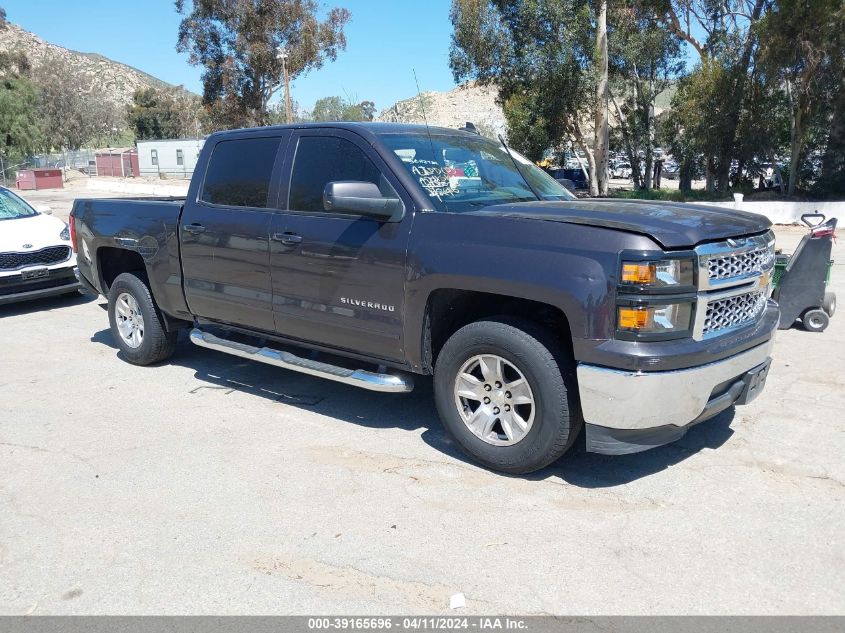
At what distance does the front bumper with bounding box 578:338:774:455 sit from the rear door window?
9.29ft

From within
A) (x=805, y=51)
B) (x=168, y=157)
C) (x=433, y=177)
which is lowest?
(x=433, y=177)

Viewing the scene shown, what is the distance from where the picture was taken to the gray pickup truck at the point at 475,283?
3.73 metres

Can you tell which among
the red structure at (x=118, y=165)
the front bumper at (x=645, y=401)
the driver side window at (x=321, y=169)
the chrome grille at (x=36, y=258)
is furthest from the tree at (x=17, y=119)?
the front bumper at (x=645, y=401)

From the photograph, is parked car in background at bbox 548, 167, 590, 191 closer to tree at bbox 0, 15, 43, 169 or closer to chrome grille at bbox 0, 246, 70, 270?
chrome grille at bbox 0, 246, 70, 270

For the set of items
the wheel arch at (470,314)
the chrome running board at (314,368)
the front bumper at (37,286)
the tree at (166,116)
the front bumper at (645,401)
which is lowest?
the front bumper at (37,286)

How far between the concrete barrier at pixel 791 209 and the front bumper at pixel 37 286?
1636 centimetres

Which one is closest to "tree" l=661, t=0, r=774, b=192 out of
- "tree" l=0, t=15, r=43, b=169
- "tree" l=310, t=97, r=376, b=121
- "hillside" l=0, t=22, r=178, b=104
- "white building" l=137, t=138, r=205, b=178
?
"tree" l=310, t=97, r=376, b=121

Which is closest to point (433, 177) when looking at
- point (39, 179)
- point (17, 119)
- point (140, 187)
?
point (140, 187)

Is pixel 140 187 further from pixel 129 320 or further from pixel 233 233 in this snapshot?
pixel 233 233

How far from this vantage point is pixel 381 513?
3.95m

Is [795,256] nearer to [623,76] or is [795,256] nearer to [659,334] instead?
[659,334]

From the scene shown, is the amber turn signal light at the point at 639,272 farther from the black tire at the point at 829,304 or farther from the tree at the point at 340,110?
the black tire at the point at 829,304

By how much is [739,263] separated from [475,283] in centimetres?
145

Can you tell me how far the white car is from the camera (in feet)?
29.1
